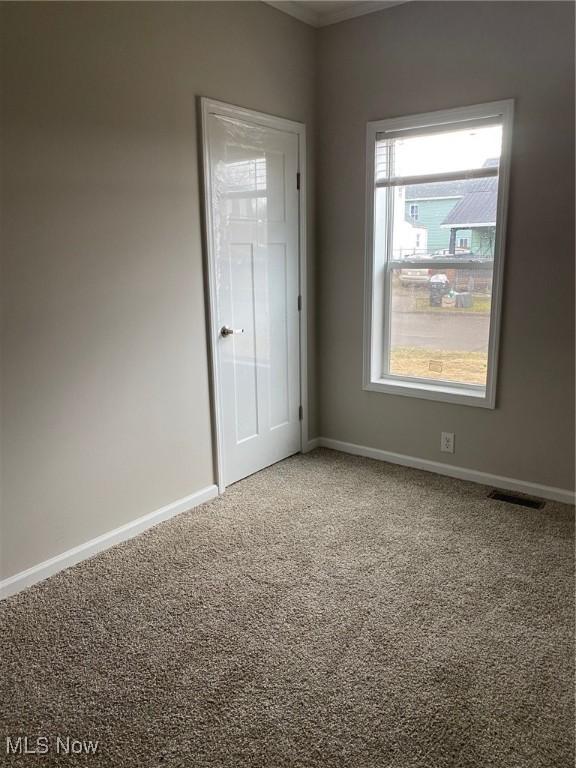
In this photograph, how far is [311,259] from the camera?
3830mm

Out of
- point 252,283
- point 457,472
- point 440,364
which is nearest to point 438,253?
point 440,364

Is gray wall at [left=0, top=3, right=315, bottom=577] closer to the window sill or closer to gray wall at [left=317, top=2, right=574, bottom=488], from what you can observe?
gray wall at [left=317, top=2, right=574, bottom=488]

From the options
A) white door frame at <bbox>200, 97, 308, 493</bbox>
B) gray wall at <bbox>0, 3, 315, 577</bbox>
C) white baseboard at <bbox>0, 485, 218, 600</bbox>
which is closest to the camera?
gray wall at <bbox>0, 3, 315, 577</bbox>

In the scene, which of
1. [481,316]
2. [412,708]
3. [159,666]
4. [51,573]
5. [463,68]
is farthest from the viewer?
[481,316]

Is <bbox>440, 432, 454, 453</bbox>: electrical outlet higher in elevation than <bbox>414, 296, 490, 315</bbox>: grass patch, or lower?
lower

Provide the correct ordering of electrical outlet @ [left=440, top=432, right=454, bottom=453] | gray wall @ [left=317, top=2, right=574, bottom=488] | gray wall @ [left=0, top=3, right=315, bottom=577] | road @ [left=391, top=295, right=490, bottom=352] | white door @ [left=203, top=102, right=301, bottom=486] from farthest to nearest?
electrical outlet @ [left=440, top=432, right=454, bottom=453], road @ [left=391, top=295, right=490, bottom=352], white door @ [left=203, top=102, right=301, bottom=486], gray wall @ [left=317, top=2, right=574, bottom=488], gray wall @ [left=0, top=3, right=315, bottom=577]

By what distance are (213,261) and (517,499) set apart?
2.15 metres

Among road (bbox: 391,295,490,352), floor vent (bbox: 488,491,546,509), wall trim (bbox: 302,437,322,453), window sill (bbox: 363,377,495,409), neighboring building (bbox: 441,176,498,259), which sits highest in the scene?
neighboring building (bbox: 441,176,498,259)

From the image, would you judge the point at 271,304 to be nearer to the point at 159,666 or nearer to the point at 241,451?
the point at 241,451

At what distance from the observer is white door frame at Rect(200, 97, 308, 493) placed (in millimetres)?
2990

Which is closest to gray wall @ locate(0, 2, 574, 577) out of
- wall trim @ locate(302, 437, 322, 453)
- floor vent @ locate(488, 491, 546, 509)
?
floor vent @ locate(488, 491, 546, 509)

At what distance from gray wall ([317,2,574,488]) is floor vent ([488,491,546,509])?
0.12 meters

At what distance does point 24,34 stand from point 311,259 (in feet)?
6.81

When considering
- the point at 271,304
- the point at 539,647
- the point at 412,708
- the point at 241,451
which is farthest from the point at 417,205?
the point at 412,708
